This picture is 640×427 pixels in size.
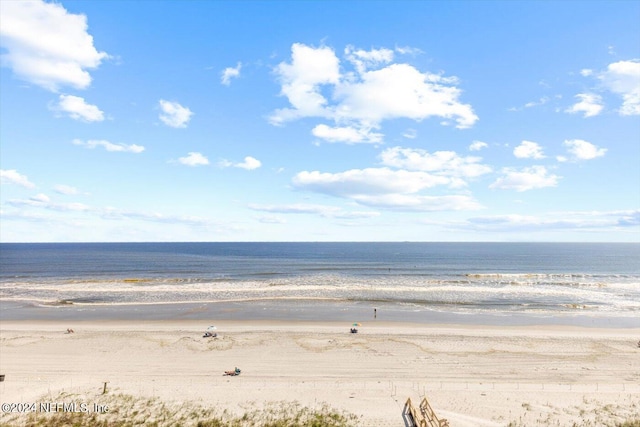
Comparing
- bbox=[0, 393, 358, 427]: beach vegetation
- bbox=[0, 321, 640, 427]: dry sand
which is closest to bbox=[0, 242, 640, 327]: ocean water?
bbox=[0, 321, 640, 427]: dry sand

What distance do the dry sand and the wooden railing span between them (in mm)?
757

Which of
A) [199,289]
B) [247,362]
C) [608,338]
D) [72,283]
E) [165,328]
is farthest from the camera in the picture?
[72,283]

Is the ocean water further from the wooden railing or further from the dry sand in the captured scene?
the wooden railing

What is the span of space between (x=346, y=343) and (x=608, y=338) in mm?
26853

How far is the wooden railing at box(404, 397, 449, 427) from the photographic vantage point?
1706 centimetres

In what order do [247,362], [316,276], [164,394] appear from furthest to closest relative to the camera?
[316,276], [247,362], [164,394]

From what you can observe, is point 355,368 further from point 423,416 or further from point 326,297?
point 326,297

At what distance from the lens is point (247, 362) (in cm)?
2727

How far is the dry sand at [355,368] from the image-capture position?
2017 centimetres

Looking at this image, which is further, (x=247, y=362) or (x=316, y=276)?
(x=316, y=276)

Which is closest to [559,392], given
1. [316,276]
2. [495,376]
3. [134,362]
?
[495,376]

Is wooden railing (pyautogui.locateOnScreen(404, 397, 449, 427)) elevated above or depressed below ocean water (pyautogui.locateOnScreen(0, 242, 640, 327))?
above

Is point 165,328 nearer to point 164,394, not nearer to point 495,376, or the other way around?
point 164,394

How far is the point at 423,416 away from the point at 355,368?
27.7ft
